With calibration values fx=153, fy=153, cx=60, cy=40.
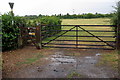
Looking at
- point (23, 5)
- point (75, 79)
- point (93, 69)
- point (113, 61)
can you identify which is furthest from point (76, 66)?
point (23, 5)

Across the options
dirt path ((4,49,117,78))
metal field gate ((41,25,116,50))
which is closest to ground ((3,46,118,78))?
dirt path ((4,49,117,78))

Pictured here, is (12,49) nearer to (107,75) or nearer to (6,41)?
(6,41)

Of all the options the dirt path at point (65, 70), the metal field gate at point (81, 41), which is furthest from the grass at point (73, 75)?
the metal field gate at point (81, 41)

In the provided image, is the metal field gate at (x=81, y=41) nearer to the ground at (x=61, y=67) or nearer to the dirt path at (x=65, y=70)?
the ground at (x=61, y=67)

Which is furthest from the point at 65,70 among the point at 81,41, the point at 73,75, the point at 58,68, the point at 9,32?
the point at 9,32

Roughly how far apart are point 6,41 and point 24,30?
134 cm

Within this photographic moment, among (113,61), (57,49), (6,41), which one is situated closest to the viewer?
(113,61)

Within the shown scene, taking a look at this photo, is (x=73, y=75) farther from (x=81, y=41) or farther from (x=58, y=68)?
(x=81, y=41)

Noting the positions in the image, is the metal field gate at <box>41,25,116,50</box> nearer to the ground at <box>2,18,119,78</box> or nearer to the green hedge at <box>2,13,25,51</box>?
the green hedge at <box>2,13,25,51</box>

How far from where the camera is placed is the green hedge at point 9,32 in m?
7.70

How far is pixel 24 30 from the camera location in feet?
28.7

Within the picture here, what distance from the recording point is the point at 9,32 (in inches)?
316

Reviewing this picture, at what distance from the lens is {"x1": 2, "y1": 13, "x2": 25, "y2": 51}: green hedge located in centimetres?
770

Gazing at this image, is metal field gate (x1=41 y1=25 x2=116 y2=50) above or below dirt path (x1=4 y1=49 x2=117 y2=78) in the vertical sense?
above
